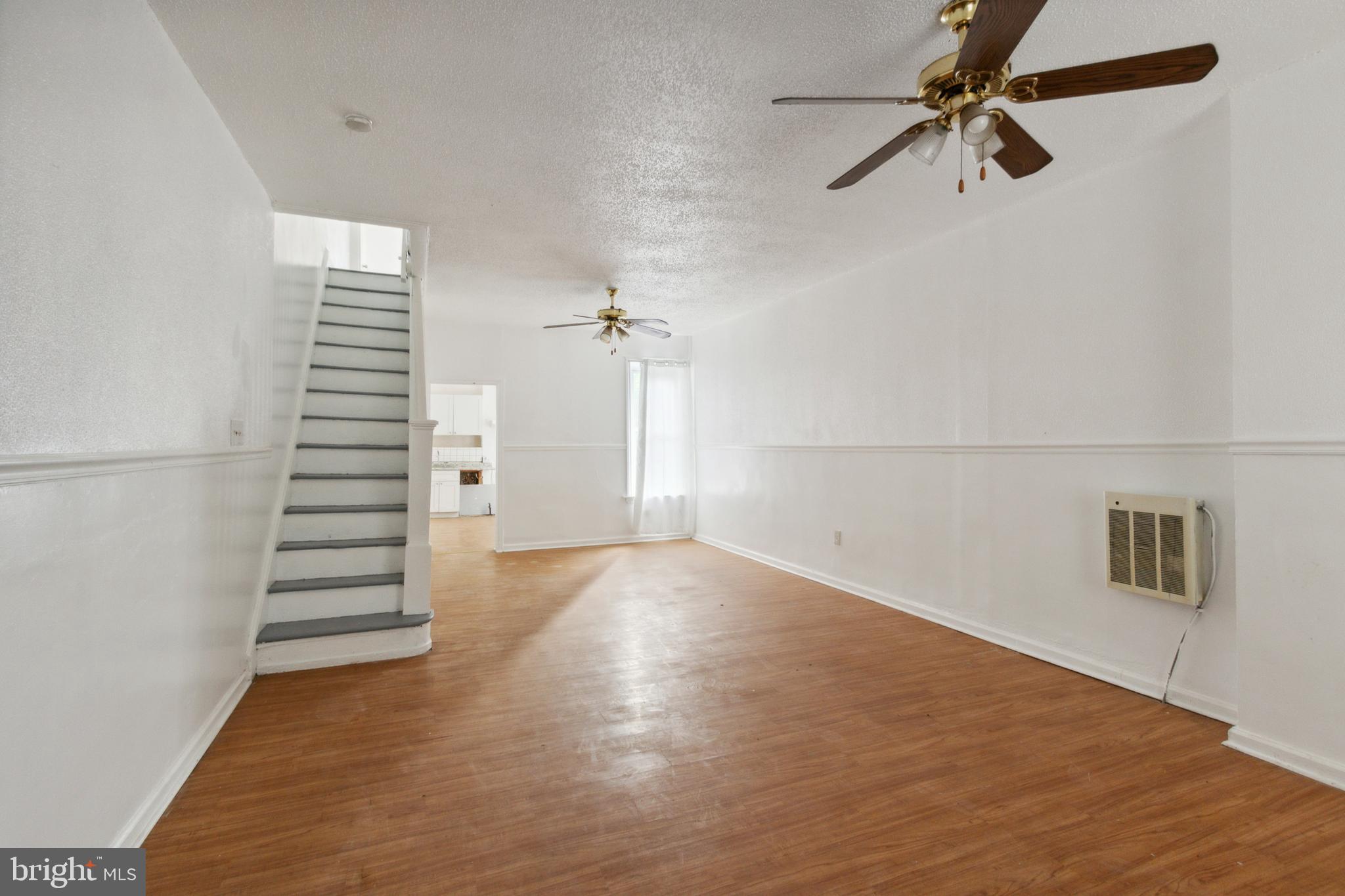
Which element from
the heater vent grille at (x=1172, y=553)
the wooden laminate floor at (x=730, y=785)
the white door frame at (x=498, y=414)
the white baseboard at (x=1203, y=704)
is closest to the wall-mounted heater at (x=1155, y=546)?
the heater vent grille at (x=1172, y=553)

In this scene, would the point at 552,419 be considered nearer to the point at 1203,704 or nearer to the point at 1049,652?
the point at 1049,652

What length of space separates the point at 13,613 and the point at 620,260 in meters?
3.70

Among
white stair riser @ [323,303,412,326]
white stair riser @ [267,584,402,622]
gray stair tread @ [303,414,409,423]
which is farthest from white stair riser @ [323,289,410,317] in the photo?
white stair riser @ [267,584,402,622]

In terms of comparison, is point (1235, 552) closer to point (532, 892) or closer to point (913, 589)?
point (913, 589)

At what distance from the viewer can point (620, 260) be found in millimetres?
4273

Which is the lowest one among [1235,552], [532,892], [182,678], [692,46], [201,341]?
[532,892]

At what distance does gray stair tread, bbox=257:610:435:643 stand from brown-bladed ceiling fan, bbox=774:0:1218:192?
3.07 metres

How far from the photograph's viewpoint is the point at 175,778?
74.1 inches

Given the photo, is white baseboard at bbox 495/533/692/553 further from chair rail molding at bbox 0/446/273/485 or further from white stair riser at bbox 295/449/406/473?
chair rail molding at bbox 0/446/273/485

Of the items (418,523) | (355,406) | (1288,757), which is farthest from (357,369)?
(1288,757)

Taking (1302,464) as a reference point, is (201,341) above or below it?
above

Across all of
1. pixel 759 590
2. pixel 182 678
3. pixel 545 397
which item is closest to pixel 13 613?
pixel 182 678

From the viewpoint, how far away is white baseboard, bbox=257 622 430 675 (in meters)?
2.93

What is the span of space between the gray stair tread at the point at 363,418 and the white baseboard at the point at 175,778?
1.89 meters
